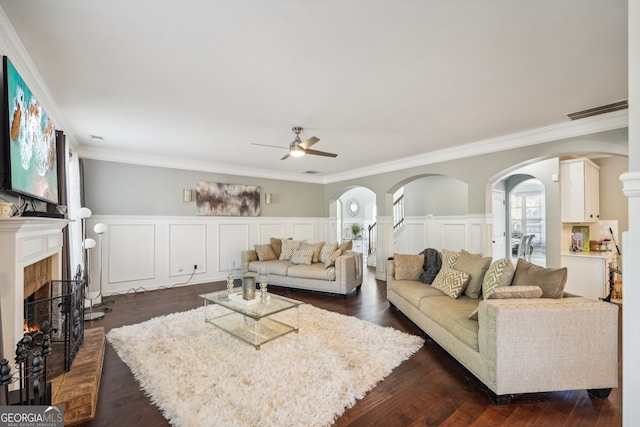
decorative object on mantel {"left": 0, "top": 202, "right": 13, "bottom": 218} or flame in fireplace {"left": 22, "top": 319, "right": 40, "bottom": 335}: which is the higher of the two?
decorative object on mantel {"left": 0, "top": 202, "right": 13, "bottom": 218}

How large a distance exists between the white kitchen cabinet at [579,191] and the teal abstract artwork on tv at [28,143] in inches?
274

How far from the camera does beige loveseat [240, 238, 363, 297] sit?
15.8 ft

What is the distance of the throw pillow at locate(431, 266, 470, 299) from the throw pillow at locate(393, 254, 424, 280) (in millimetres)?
431

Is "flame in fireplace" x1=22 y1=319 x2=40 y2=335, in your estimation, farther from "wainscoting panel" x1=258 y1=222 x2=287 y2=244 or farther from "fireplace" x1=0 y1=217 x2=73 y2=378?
"wainscoting panel" x1=258 y1=222 x2=287 y2=244

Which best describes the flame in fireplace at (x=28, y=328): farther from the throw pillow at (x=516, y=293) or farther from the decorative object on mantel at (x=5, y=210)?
the throw pillow at (x=516, y=293)

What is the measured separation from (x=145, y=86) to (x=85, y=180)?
3.30 meters

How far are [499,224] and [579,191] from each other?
2529 millimetres

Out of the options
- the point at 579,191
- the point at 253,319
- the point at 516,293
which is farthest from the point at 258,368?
the point at 579,191

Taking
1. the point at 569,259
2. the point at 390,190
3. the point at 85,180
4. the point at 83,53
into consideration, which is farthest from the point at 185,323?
Answer: the point at 569,259

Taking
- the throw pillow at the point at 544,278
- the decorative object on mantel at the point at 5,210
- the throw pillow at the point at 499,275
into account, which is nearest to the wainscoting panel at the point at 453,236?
the throw pillow at the point at 499,275

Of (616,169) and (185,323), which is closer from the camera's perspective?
(185,323)

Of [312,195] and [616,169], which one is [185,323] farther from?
[616,169]

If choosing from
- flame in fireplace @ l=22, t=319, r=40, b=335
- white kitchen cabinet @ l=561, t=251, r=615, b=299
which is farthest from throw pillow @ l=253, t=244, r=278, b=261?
white kitchen cabinet @ l=561, t=251, r=615, b=299

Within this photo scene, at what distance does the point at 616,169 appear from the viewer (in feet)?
16.3
